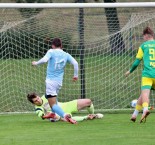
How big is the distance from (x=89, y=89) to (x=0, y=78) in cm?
200

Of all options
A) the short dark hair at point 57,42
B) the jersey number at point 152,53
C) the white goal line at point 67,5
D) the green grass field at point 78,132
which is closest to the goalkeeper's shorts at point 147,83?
the jersey number at point 152,53

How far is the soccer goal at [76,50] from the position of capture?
16.0 m

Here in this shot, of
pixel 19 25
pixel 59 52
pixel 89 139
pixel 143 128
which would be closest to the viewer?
pixel 89 139

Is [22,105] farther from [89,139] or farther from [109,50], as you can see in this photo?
[89,139]

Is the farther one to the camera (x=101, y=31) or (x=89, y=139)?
(x=101, y=31)

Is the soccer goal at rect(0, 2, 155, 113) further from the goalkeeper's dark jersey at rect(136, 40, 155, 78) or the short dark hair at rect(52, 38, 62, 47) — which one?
the goalkeeper's dark jersey at rect(136, 40, 155, 78)

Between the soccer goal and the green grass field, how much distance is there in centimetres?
180

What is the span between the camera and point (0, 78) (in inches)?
636

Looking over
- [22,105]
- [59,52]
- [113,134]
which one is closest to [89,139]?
[113,134]

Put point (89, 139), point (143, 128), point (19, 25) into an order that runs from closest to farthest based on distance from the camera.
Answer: point (89, 139)
point (143, 128)
point (19, 25)

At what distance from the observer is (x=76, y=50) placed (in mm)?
16172

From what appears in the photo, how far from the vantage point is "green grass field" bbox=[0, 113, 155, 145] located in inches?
424

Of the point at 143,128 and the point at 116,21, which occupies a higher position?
the point at 116,21

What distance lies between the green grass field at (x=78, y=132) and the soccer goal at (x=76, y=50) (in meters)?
1.80
